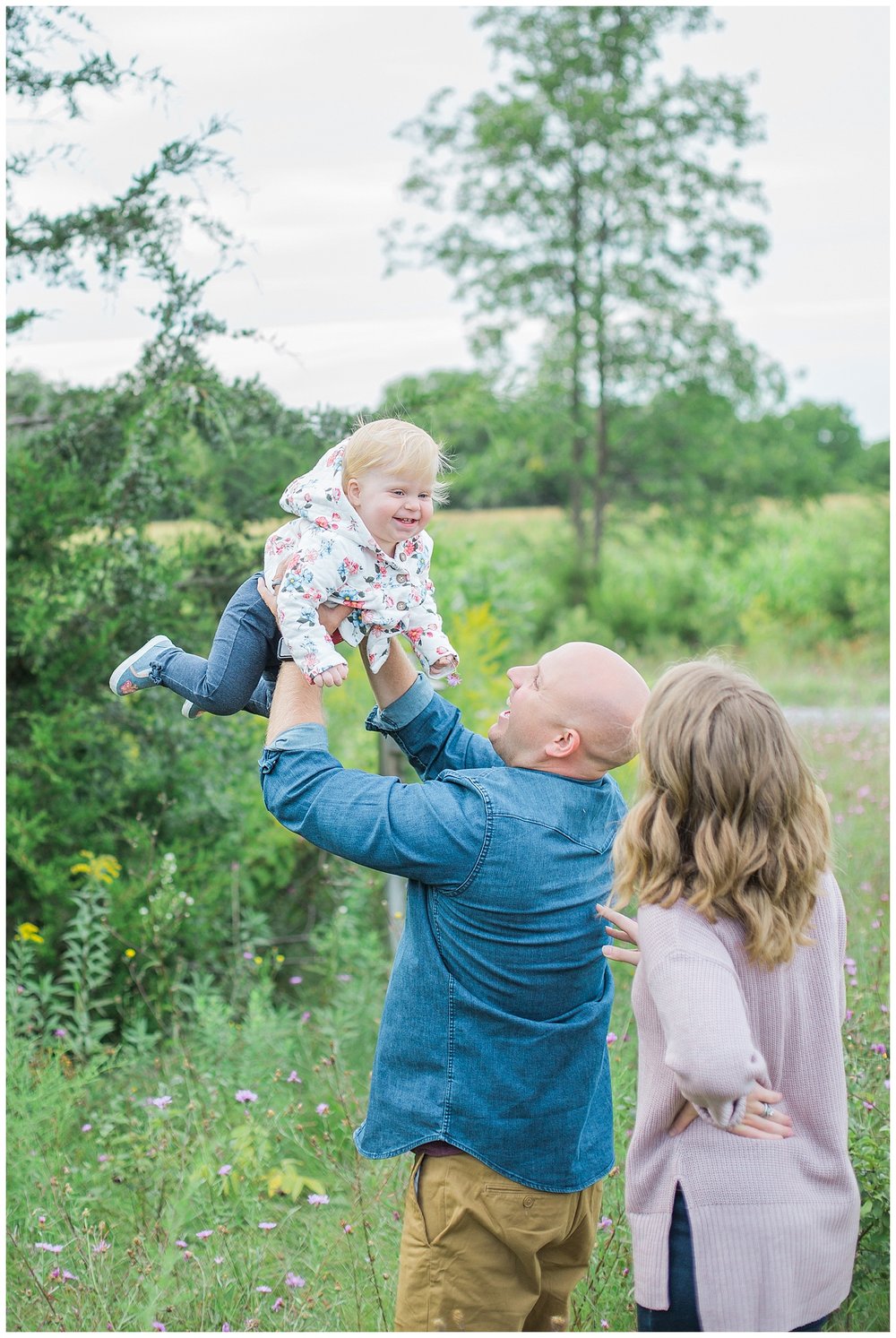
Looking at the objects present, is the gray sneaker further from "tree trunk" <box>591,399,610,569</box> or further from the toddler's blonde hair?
"tree trunk" <box>591,399,610,569</box>

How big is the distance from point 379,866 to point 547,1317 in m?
1.05

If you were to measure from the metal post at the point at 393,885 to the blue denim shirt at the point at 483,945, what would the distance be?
2123 mm

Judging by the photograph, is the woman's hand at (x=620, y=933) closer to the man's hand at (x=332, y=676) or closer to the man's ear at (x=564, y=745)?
the man's ear at (x=564, y=745)

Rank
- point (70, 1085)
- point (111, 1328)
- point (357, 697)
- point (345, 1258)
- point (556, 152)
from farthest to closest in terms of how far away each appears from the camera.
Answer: point (556, 152)
point (357, 697)
point (70, 1085)
point (345, 1258)
point (111, 1328)

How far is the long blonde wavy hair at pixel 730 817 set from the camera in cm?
184

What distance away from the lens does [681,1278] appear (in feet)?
6.19

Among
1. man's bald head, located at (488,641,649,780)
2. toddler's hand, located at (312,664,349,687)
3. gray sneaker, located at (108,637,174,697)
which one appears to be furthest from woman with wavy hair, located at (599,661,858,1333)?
gray sneaker, located at (108,637,174,697)

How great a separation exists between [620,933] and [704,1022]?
37 centimetres

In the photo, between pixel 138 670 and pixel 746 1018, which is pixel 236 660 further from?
pixel 746 1018

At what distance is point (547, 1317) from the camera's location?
7.71 ft

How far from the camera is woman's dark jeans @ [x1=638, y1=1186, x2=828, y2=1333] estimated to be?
1877 mm

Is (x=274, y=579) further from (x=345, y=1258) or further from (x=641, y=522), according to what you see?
(x=641, y=522)

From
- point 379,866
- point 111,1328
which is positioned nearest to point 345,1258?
point 111,1328

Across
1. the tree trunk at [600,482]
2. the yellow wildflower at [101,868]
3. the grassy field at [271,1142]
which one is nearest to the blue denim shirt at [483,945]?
the grassy field at [271,1142]
